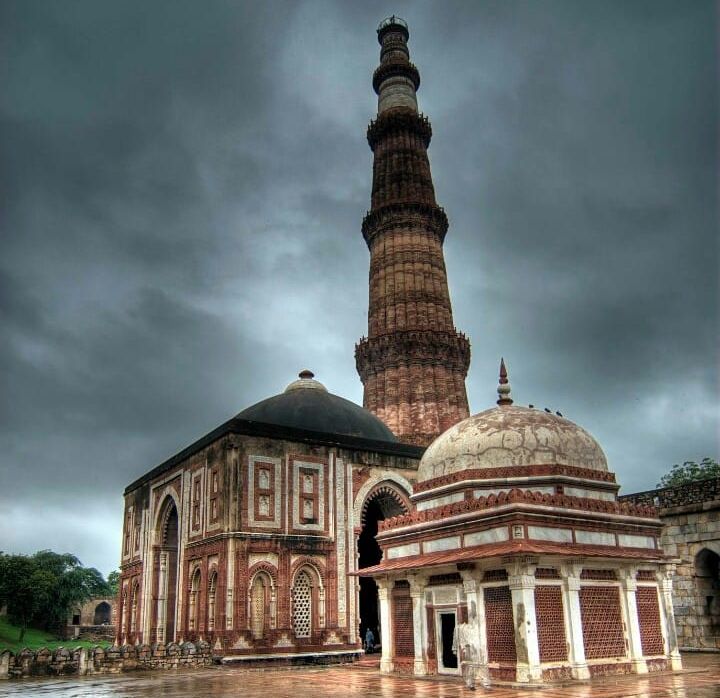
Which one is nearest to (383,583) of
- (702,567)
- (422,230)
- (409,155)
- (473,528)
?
(473,528)

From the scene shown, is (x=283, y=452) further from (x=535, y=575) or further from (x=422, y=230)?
(x=422, y=230)

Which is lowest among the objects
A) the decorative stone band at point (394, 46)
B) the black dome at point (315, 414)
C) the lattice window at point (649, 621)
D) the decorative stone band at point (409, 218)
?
the lattice window at point (649, 621)

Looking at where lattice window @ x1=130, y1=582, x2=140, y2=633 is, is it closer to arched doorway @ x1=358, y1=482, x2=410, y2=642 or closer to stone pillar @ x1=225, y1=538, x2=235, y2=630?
arched doorway @ x1=358, y1=482, x2=410, y2=642

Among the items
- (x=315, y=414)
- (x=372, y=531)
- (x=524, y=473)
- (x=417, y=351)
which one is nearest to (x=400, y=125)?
(x=417, y=351)

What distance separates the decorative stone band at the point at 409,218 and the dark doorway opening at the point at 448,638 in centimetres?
2806

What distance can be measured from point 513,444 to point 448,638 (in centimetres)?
462

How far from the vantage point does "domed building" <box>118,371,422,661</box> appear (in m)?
22.6

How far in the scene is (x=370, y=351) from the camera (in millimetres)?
39938

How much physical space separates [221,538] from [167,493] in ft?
22.4

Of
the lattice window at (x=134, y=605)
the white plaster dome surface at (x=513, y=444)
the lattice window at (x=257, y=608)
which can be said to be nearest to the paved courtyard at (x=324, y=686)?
the lattice window at (x=257, y=608)

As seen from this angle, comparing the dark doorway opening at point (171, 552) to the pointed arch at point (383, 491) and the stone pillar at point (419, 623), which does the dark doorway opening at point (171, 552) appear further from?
the stone pillar at point (419, 623)

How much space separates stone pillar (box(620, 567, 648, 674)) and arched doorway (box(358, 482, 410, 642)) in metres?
10.4

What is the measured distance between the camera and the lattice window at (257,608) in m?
22.4

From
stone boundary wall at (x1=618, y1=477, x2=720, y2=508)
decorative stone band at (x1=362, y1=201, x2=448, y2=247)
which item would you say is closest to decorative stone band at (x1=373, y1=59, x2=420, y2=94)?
decorative stone band at (x1=362, y1=201, x2=448, y2=247)
